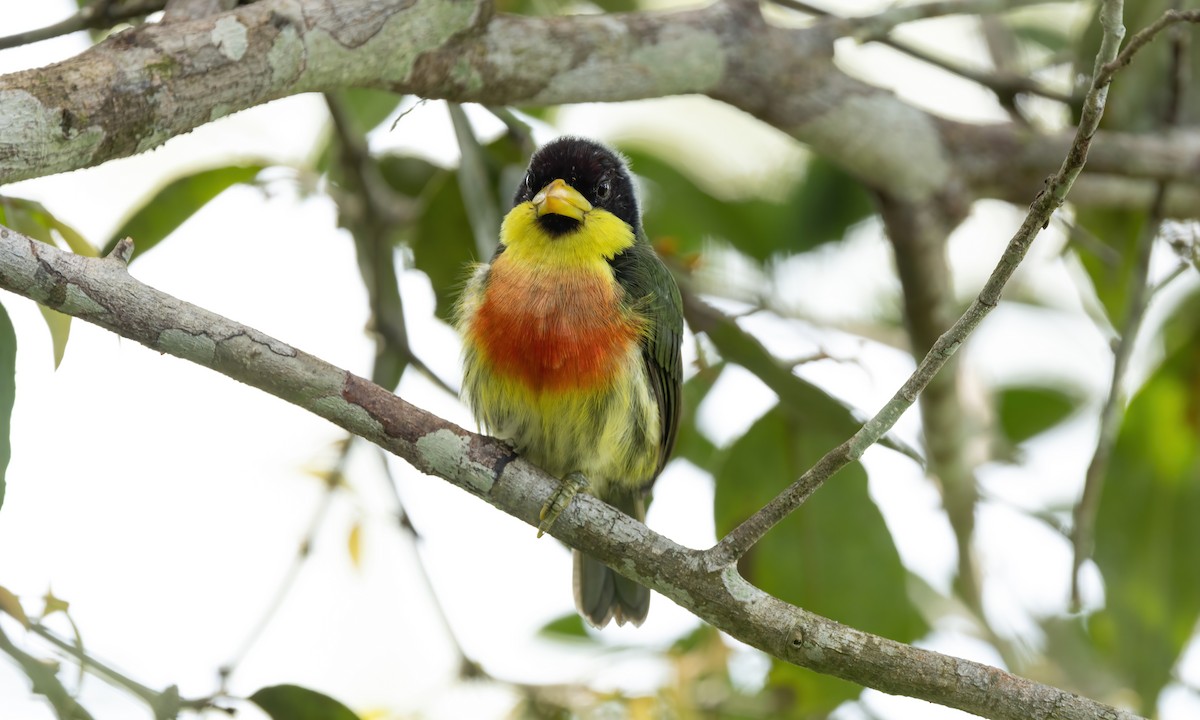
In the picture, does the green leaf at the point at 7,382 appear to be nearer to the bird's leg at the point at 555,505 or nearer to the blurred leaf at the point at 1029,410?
the bird's leg at the point at 555,505

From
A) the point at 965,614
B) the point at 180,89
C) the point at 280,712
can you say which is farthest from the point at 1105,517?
the point at 180,89

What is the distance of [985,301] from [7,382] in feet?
6.13

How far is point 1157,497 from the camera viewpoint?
4.33m

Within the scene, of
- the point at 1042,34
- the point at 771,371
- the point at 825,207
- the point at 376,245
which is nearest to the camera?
the point at 771,371

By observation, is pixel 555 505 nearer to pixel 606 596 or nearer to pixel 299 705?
pixel 299 705

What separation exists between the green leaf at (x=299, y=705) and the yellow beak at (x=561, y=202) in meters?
1.34

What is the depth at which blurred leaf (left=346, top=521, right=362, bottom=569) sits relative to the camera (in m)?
4.16

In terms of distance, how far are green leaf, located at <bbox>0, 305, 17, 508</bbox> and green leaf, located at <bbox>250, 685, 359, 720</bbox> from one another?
0.84 meters

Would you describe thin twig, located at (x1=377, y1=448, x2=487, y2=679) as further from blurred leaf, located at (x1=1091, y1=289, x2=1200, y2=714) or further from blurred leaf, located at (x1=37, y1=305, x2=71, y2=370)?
blurred leaf, located at (x1=1091, y1=289, x2=1200, y2=714)

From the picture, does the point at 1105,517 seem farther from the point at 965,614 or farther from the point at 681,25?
the point at 681,25

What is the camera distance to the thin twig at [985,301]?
1946mm

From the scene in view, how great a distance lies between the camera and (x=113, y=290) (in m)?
2.06

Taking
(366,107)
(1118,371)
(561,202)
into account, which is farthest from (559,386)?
(1118,371)

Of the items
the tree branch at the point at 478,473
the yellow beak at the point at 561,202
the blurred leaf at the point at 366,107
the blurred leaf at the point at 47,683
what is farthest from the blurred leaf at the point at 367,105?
the blurred leaf at the point at 47,683
